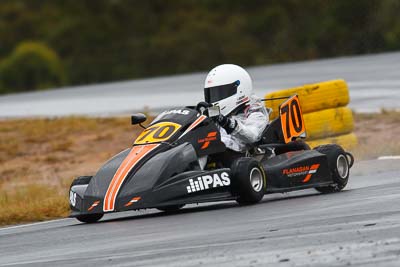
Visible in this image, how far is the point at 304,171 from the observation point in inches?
423

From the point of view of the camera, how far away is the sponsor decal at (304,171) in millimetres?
10609

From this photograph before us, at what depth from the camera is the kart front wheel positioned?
10969mm

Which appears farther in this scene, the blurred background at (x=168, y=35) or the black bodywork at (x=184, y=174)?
the blurred background at (x=168, y=35)

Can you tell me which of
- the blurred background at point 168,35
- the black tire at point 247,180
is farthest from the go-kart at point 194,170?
the blurred background at point 168,35

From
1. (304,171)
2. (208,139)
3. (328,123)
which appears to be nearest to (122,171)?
(208,139)

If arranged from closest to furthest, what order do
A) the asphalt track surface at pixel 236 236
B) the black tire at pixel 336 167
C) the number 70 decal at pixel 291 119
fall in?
the asphalt track surface at pixel 236 236 → the black tire at pixel 336 167 → the number 70 decal at pixel 291 119

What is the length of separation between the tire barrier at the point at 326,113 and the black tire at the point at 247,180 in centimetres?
447

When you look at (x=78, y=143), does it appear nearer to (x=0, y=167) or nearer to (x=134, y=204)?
(x=0, y=167)

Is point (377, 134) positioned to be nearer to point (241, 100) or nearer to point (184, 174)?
point (241, 100)

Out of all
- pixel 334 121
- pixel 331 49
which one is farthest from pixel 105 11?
pixel 334 121

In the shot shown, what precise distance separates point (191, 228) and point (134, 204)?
1.00 meters

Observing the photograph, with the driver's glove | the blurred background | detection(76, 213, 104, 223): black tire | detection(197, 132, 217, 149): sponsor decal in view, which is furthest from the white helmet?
the blurred background

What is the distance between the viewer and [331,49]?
3656 centimetres

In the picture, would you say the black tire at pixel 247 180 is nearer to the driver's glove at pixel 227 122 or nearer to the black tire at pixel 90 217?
the driver's glove at pixel 227 122
